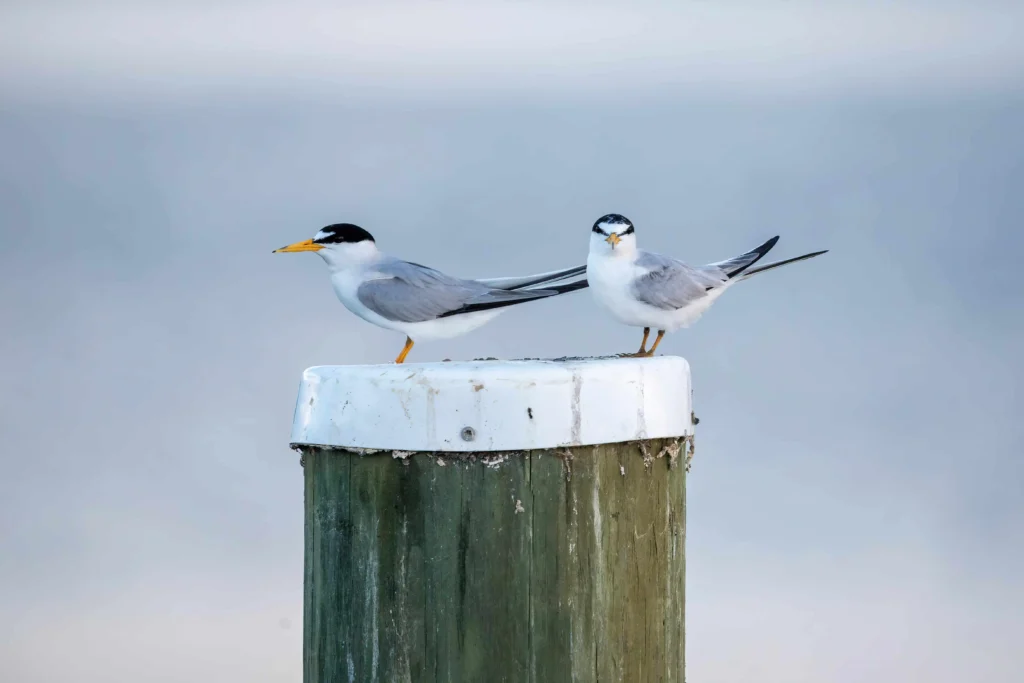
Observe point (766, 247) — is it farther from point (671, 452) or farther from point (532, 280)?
point (671, 452)

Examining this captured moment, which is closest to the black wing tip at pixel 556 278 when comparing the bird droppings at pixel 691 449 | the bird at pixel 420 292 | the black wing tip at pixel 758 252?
the bird at pixel 420 292

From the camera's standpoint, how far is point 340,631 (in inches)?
108

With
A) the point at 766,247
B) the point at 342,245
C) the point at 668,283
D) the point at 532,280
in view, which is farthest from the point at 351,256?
the point at 766,247

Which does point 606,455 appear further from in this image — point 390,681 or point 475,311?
point 475,311

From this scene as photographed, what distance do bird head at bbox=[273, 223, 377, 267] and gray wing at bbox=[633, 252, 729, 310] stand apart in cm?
107

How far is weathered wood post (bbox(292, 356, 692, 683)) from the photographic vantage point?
8.48 ft

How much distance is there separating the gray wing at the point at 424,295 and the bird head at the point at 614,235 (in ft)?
1.42

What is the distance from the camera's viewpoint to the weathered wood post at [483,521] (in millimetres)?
2584

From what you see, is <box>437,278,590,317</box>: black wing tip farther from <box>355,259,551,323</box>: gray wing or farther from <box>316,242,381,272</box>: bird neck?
<box>316,242,381,272</box>: bird neck

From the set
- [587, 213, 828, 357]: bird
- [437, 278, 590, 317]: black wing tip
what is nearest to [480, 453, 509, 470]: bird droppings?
[437, 278, 590, 317]: black wing tip

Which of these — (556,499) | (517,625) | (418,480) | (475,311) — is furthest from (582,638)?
(475,311)

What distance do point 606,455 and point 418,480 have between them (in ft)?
1.41

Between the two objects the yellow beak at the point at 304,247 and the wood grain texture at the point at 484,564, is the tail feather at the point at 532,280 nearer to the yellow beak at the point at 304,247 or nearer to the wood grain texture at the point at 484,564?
the yellow beak at the point at 304,247

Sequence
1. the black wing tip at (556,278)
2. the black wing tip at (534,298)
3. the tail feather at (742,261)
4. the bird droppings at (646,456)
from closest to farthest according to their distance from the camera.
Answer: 1. the bird droppings at (646,456)
2. the black wing tip at (534,298)
3. the black wing tip at (556,278)
4. the tail feather at (742,261)
